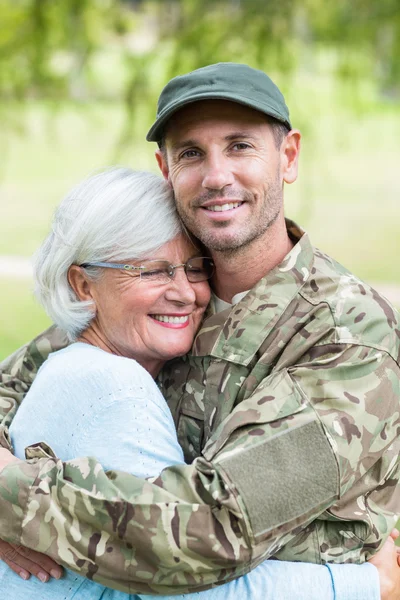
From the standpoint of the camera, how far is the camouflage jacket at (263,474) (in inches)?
81.6

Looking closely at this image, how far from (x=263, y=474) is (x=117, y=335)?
731 millimetres

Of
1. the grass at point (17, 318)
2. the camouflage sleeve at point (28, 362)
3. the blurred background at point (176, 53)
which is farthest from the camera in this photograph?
the grass at point (17, 318)

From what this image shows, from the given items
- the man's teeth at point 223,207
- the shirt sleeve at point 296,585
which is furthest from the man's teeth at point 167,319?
the shirt sleeve at point 296,585

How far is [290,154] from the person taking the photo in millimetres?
2809

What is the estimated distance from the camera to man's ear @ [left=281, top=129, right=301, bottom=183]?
109 inches

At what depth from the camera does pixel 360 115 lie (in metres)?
6.05

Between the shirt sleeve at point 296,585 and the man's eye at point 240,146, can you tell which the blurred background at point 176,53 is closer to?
the man's eye at point 240,146

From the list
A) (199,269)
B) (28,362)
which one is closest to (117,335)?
(199,269)

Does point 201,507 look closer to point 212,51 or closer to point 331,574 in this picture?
point 331,574

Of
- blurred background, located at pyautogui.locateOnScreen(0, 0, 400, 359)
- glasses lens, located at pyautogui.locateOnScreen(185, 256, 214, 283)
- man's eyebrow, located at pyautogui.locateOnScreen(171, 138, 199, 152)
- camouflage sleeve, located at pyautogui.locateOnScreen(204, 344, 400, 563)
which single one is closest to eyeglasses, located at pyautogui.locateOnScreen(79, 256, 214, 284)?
glasses lens, located at pyautogui.locateOnScreen(185, 256, 214, 283)

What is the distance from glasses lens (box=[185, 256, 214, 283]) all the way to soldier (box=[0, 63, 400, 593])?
4 centimetres

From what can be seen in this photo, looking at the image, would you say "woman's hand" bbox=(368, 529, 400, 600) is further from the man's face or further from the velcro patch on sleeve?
the man's face

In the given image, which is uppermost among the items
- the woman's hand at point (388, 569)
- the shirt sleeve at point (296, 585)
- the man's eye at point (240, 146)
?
the man's eye at point (240, 146)

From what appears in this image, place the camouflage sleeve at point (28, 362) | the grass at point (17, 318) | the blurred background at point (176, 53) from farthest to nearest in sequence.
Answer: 1. the grass at point (17, 318)
2. the blurred background at point (176, 53)
3. the camouflage sleeve at point (28, 362)
